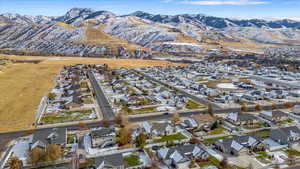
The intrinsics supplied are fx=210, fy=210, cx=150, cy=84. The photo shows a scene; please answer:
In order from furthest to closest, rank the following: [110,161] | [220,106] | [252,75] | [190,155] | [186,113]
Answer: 1. [252,75]
2. [220,106]
3. [186,113]
4. [190,155]
5. [110,161]

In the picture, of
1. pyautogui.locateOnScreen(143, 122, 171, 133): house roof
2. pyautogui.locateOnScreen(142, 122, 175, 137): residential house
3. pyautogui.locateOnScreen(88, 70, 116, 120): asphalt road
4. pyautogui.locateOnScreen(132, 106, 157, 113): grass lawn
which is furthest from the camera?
pyautogui.locateOnScreen(132, 106, 157, 113): grass lawn

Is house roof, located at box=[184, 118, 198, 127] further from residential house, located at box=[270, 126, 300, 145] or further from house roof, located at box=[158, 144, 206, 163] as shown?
residential house, located at box=[270, 126, 300, 145]

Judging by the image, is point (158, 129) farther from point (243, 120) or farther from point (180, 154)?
point (243, 120)

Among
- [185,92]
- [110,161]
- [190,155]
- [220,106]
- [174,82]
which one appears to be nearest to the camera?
[110,161]

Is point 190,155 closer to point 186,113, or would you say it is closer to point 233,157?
point 233,157

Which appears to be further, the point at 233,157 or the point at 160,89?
the point at 160,89

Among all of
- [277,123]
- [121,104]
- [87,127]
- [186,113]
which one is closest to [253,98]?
[277,123]

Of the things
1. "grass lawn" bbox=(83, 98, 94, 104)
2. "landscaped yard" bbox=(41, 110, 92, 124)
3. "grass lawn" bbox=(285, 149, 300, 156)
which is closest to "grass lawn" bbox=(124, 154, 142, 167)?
"landscaped yard" bbox=(41, 110, 92, 124)

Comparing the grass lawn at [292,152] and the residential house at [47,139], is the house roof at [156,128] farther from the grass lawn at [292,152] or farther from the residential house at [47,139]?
the grass lawn at [292,152]
